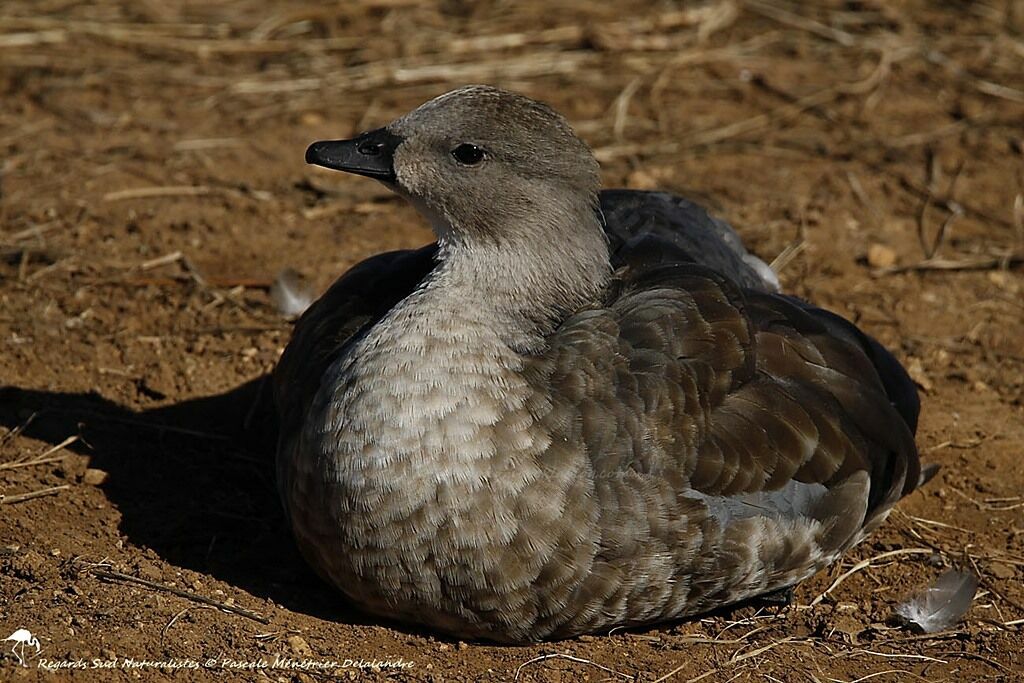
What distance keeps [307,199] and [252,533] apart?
2.60m

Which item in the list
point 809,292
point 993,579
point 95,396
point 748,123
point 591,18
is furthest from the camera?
point 591,18

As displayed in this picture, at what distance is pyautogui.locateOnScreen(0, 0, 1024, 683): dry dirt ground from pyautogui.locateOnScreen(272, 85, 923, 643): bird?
256 mm

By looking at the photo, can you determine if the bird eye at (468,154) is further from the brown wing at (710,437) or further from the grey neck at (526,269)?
the brown wing at (710,437)

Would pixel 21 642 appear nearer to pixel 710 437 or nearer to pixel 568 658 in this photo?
pixel 568 658

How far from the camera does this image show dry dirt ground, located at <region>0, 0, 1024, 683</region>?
4.30 metres

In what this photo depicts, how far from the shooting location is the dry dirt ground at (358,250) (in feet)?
14.1

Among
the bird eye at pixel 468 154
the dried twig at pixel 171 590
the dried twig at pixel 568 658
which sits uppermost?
the bird eye at pixel 468 154

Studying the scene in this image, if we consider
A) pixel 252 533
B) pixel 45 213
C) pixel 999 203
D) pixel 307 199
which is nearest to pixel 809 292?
pixel 999 203

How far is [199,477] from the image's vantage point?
16.8ft

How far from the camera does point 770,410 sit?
4457mm

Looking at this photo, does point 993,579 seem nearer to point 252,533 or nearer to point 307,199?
point 252,533

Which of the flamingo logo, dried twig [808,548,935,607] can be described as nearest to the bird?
dried twig [808,548,935,607]

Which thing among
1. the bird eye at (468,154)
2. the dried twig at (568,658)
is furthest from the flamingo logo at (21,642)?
the bird eye at (468,154)

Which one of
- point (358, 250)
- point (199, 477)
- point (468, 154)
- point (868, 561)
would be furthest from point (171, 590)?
point (358, 250)
